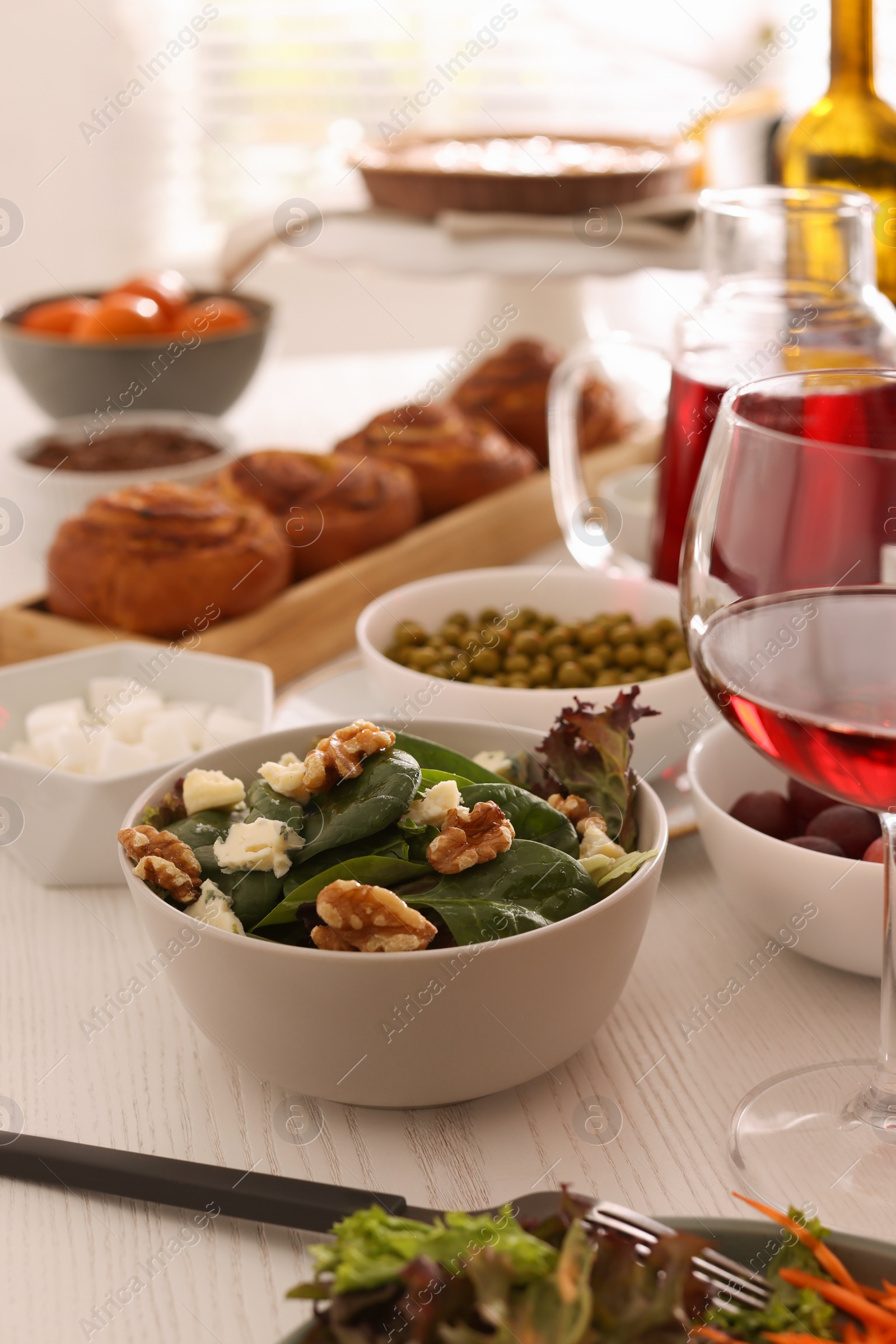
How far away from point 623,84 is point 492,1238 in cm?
394

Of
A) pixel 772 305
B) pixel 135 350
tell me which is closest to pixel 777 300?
pixel 772 305

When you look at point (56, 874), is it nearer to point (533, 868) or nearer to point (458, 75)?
point (533, 868)

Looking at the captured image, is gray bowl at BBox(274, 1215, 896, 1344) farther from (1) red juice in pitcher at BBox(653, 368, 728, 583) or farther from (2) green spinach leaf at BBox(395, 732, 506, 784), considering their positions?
(1) red juice in pitcher at BBox(653, 368, 728, 583)

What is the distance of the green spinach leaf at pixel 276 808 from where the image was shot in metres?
0.68

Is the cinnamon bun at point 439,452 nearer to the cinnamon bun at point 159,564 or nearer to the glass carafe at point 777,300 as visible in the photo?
the cinnamon bun at point 159,564

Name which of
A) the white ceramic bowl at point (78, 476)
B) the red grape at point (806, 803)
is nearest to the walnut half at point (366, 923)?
the red grape at point (806, 803)

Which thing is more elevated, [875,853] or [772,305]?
[772,305]

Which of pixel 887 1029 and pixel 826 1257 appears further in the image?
pixel 887 1029

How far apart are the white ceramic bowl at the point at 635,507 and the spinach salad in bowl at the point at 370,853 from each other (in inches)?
28.8

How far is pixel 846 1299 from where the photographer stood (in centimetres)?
49

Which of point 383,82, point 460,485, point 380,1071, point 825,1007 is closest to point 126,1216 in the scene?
point 380,1071

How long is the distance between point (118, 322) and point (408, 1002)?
1394 mm

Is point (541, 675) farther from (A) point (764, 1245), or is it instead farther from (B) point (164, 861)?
(A) point (764, 1245)

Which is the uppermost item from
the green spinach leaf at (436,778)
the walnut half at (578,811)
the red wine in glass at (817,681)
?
the red wine in glass at (817,681)
